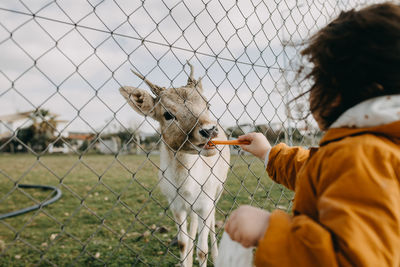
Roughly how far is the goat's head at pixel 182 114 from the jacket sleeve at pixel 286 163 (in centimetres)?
87

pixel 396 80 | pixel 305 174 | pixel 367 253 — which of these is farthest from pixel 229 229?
pixel 396 80

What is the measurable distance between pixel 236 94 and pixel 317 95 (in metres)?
1.10

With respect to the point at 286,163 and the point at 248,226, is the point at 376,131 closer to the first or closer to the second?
the point at 248,226

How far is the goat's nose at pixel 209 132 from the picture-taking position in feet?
8.91

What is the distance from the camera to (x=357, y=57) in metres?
1.15

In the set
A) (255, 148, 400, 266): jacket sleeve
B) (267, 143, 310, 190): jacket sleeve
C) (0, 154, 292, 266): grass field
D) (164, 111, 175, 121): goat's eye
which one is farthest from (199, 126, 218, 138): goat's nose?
(255, 148, 400, 266): jacket sleeve

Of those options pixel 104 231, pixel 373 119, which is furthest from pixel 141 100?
pixel 104 231

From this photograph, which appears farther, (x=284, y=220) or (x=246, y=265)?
(x=246, y=265)

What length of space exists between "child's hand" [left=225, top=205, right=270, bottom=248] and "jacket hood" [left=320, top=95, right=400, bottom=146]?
436mm

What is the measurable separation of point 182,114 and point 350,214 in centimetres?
230

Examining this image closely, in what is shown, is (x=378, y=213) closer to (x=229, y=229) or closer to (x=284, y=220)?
(x=284, y=220)

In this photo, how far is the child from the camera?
2.93ft

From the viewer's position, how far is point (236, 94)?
2381mm

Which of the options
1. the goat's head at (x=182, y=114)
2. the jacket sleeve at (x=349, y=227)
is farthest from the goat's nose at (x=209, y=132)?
the jacket sleeve at (x=349, y=227)
